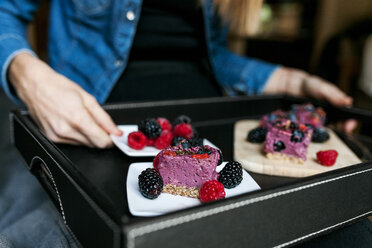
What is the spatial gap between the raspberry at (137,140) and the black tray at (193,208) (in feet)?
0.09

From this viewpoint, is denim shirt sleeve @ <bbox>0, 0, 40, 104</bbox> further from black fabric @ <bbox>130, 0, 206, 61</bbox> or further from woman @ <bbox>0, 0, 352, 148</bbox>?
black fabric @ <bbox>130, 0, 206, 61</bbox>

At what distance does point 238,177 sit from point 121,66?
2.00 ft

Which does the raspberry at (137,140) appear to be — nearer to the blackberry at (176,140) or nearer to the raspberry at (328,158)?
the blackberry at (176,140)

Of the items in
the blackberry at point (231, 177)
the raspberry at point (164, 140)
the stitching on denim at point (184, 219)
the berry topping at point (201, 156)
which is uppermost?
the stitching on denim at point (184, 219)

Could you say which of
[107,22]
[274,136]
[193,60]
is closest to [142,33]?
[107,22]

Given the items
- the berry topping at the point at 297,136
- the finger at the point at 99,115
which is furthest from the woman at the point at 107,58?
the berry topping at the point at 297,136

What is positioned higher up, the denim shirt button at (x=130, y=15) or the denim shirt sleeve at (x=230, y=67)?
the denim shirt button at (x=130, y=15)

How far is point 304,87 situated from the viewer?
3.93 ft

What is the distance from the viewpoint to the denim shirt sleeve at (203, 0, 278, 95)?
1.23m

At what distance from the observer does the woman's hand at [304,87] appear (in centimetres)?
109

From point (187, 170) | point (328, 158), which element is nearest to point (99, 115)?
point (187, 170)

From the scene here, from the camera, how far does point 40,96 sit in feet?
2.38

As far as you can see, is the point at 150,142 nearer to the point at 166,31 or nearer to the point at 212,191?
the point at 212,191

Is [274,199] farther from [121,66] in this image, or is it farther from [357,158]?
[121,66]
